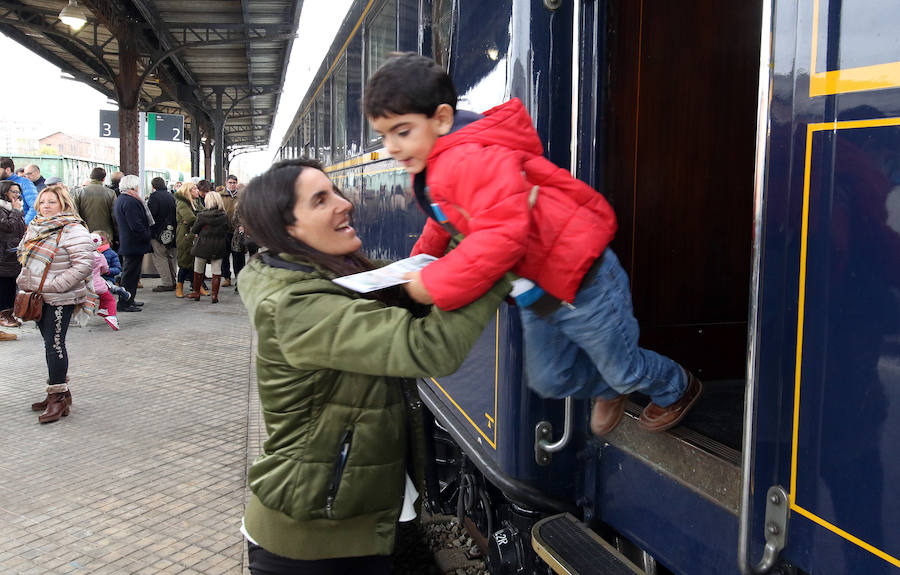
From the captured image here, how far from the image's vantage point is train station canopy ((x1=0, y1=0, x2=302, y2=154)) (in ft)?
42.8

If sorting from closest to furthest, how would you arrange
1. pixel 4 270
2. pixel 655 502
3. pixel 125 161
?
pixel 655 502 < pixel 4 270 < pixel 125 161

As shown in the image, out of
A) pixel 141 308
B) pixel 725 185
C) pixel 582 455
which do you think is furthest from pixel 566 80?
pixel 141 308

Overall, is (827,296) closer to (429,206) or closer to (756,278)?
(756,278)

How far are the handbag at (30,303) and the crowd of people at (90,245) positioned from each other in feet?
0.05

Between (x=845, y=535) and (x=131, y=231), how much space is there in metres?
9.35

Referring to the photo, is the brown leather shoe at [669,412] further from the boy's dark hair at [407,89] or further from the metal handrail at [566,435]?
the boy's dark hair at [407,89]

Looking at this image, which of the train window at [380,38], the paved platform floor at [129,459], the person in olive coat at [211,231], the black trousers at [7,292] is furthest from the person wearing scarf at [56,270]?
the person in olive coat at [211,231]

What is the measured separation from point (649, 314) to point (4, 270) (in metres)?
6.42

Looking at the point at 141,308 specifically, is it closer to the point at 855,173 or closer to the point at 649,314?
the point at 649,314

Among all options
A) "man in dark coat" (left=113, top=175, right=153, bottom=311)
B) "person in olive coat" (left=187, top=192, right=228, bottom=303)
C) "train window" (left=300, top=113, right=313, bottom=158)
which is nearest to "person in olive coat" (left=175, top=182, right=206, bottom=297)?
"person in olive coat" (left=187, top=192, right=228, bottom=303)

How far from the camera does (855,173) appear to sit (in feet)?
4.22

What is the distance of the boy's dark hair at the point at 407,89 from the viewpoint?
67.3 inches

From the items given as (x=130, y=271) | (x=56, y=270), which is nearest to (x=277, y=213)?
(x=56, y=270)

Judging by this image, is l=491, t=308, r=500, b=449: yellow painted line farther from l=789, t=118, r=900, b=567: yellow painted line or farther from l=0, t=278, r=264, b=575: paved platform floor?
l=0, t=278, r=264, b=575: paved platform floor
